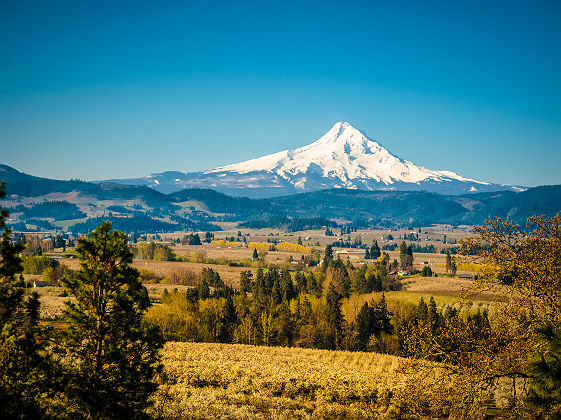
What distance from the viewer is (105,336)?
79.9 ft

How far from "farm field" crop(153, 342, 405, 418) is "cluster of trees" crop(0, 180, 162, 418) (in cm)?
1054

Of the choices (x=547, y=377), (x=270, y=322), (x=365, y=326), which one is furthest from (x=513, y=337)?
(x=270, y=322)

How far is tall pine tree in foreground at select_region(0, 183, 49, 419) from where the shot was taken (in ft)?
59.8

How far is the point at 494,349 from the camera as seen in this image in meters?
19.7

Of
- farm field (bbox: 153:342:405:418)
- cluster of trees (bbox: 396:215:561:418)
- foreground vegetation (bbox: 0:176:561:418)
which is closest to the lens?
cluster of trees (bbox: 396:215:561:418)

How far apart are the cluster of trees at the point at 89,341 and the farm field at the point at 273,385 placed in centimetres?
1054

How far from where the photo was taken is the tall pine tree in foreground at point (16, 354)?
18.2m

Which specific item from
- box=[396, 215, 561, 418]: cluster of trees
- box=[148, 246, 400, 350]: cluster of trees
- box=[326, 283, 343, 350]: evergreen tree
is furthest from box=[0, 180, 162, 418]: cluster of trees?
box=[326, 283, 343, 350]: evergreen tree

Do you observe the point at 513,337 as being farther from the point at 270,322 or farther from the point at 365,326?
the point at 270,322

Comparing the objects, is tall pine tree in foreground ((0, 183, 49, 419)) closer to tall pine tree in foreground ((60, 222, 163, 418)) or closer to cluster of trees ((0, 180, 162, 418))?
cluster of trees ((0, 180, 162, 418))

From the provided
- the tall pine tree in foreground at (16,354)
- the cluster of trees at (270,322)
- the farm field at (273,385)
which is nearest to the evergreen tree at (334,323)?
the cluster of trees at (270,322)

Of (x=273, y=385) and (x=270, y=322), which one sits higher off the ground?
(x=273, y=385)

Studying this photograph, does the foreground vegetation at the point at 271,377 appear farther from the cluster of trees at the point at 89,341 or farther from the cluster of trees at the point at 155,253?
the cluster of trees at the point at 155,253

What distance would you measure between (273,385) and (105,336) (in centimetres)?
2460
